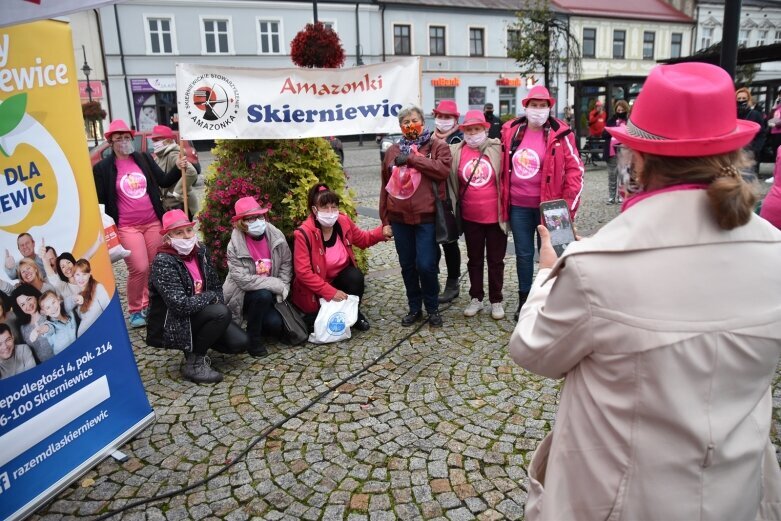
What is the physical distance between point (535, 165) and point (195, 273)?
9.56 feet

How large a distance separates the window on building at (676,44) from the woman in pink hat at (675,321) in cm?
5018

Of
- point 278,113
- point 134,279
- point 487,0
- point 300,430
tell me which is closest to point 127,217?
point 134,279

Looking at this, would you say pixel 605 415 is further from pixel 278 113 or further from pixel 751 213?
pixel 278 113

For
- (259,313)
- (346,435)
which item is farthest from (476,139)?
(346,435)

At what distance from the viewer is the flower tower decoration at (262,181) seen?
5672 millimetres

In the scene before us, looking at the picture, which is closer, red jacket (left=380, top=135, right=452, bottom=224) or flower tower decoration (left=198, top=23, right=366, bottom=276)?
red jacket (left=380, top=135, right=452, bottom=224)

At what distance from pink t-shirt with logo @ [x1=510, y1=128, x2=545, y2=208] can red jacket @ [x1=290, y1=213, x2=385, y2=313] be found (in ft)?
4.30

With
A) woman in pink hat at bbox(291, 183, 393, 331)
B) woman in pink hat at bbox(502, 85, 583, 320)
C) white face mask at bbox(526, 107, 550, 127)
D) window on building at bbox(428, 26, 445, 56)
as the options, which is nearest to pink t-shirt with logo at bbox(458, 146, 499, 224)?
woman in pink hat at bbox(502, 85, 583, 320)

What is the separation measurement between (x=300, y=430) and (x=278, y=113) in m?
3.01

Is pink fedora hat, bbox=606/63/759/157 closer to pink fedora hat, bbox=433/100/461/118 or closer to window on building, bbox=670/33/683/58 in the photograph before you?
pink fedora hat, bbox=433/100/461/118

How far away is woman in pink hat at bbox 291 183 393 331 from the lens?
5145 mm

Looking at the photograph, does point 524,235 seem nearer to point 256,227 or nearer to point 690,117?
point 256,227

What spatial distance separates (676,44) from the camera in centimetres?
4497

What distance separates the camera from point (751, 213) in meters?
1.33
